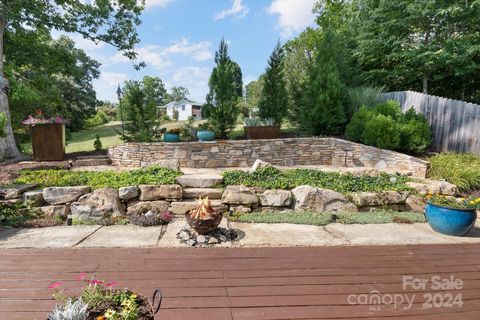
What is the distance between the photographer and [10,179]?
4930 mm

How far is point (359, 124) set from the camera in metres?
7.55

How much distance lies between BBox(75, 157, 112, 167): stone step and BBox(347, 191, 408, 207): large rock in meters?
5.55

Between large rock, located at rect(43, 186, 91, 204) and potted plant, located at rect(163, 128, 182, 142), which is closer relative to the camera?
large rock, located at rect(43, 186, 91, 204)

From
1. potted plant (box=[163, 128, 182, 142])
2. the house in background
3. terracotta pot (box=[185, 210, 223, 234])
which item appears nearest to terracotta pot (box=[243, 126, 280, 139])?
potted plant (box=[163, 128, 182, 142])

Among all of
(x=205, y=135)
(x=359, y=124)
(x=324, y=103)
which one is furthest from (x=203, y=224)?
(x=324, y=103)

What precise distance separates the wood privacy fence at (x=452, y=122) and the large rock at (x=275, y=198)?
16.0ft

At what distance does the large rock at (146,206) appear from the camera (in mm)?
4324

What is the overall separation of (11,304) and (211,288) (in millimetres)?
1398

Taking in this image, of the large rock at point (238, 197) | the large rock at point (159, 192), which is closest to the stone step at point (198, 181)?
the large rock at point (159, 192)

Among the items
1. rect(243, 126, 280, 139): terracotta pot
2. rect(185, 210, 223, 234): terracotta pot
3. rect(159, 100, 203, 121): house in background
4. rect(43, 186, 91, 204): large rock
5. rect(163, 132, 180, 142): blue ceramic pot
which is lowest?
rect(185, 210, 223, 234): terracotta pot

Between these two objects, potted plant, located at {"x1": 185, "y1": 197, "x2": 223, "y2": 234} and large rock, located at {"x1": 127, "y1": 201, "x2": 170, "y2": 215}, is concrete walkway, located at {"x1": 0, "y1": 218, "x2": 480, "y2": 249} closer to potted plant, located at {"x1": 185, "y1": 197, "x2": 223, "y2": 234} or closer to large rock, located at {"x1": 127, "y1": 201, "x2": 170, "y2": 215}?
potted plant, located at {"x1": 185, "y1": 197, "x2": 223, "y2": 234}

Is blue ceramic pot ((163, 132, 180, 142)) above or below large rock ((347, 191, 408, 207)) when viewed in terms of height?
above

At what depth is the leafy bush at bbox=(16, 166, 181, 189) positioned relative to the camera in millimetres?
4566

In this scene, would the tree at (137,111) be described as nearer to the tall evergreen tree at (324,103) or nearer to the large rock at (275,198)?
the tall evergreen tree at (324,103)
